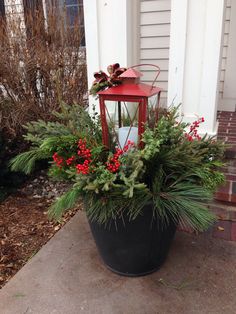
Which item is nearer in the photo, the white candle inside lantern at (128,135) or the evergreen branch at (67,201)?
the evergreen branch at (67,201)

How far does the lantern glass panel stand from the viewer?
176 cm

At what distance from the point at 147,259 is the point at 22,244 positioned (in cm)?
105

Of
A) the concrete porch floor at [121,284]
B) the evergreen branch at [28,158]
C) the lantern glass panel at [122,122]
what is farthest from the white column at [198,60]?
the evergreen branch at [28,158]

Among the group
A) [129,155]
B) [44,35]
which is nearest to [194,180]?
[129,155]

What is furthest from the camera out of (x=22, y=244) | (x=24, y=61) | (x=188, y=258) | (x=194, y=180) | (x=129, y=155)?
(x=24, y=61)

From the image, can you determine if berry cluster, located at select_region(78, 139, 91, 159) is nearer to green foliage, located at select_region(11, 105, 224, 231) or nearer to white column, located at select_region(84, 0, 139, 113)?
green foliage, located at select_region(11, 105, 224, 231)

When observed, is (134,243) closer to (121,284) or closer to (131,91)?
(121,284)

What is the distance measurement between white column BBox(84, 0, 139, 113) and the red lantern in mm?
948

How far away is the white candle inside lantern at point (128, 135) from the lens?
1770mm

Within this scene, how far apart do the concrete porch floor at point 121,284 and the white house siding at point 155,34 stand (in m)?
1.76

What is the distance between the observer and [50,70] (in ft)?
10.3

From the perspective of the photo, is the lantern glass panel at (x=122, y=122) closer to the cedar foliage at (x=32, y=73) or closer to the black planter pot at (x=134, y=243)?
the black planter pot at (x=134, y=243)

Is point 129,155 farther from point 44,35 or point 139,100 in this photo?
point 44,35

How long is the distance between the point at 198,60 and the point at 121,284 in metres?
1.82
